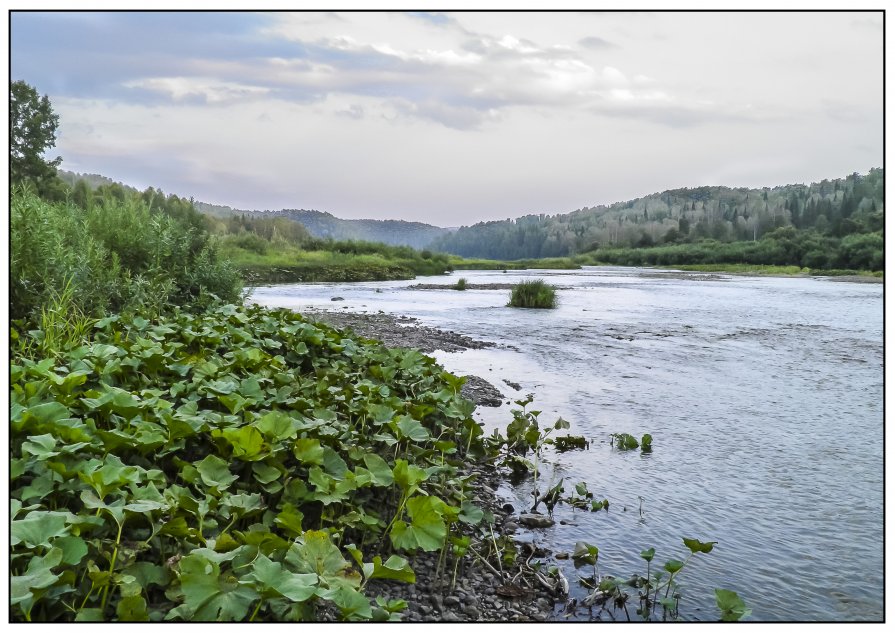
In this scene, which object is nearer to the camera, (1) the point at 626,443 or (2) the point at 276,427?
(2) the point at 276,427

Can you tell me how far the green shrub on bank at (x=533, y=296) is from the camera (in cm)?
2143

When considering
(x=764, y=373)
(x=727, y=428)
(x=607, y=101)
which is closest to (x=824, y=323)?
(x=764, y=373)

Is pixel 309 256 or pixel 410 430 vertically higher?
pixel 309 256

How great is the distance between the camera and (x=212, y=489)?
2768 millimetres

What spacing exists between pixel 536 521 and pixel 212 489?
7.20 ft

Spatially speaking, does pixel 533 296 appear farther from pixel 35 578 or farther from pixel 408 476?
pixel 35 578

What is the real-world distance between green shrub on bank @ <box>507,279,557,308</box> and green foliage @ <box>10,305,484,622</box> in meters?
16.5

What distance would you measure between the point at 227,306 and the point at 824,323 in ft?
50.3

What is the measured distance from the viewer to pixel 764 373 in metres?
10.1

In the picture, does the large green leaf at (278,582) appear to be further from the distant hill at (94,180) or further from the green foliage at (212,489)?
the distant hill at (94,180)

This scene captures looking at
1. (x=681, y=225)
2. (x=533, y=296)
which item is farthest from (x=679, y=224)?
(x=533, y=296)

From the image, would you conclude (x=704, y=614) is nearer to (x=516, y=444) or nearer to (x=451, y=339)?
(x=516, y=444)

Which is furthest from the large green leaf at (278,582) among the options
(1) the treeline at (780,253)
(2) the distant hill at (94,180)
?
(1) the treeline at (780,253)

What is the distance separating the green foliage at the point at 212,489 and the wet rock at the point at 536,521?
0.58 meters
